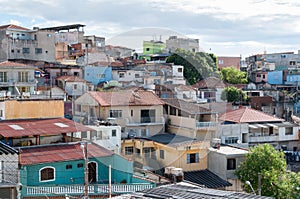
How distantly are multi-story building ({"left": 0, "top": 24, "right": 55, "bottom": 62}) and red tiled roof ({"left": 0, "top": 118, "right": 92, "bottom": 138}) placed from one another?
1544 cm

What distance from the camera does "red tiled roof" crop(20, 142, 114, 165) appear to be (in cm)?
1203

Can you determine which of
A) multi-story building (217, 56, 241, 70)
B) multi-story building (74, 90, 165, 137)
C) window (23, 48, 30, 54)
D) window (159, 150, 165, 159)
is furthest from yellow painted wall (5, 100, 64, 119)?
multi-story building (217, 56, 241, 70)

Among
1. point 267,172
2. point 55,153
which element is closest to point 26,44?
point 55,153

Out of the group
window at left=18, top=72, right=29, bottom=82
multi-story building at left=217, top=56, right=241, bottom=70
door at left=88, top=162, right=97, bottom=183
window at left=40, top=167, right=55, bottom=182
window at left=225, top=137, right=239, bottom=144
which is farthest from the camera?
multi-story building at left=217, top=56, right=241, bottom=70

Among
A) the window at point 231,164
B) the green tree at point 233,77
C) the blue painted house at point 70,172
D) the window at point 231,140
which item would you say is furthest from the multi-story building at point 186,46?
the blue painted house at point 70,172

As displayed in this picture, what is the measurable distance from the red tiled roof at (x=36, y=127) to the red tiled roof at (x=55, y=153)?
440 mm

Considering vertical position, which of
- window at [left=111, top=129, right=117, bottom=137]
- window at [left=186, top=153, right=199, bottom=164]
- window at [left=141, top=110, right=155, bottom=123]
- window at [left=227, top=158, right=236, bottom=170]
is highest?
window at [left=141, top=110, right=155, bottom=123]

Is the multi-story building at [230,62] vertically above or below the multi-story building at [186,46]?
below


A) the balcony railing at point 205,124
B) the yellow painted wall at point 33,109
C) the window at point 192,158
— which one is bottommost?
the window at point 192,158

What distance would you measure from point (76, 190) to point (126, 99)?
6.72m

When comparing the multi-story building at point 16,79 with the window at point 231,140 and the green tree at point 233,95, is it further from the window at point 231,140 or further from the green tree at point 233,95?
the green tree at point 233,95

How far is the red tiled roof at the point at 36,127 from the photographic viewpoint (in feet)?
42.7

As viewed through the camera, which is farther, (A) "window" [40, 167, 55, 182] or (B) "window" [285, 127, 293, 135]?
(B) "window" [285, 127, 293, 135]

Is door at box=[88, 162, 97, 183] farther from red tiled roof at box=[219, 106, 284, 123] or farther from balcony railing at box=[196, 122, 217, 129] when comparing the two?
red tiled roof at box=[219, 106, 284, 123]
